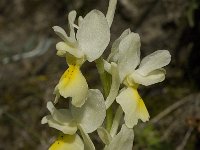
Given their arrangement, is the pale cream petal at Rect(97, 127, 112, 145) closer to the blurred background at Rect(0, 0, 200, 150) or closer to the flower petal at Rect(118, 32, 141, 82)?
the flower petal at Rect(118, 32, 141, 82)

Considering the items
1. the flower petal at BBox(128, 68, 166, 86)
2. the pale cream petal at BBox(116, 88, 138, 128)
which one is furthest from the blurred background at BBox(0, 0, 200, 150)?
the pale cream petal at BBox(116, 88, 138, 128)

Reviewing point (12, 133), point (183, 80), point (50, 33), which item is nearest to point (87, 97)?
point (183, 80)

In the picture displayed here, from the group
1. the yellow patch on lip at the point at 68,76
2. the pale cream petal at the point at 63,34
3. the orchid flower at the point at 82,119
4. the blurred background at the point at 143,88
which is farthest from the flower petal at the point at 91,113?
the blurred background at the point at 143,88

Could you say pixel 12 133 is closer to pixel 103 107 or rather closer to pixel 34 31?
pixel 34 31

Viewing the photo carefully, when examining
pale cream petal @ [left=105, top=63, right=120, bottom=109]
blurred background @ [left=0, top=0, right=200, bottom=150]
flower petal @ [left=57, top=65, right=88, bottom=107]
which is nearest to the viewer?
flower petal @ [left=57, top=65, right=88, bottom=107]

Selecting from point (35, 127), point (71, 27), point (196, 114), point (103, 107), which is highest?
point (71, 27)

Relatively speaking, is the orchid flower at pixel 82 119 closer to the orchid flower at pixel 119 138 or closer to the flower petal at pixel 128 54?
the orchid flower at pixel 119 138

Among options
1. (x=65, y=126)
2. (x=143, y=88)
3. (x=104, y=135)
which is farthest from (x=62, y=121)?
(x=143, y=88)
